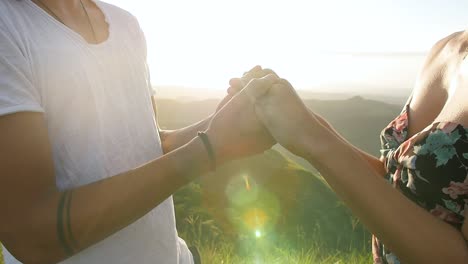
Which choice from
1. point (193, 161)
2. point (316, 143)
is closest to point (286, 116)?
point (316, 143)

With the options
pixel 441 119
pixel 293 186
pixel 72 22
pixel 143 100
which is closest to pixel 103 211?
pixel 143 100

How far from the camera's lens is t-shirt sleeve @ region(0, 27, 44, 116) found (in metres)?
1.34

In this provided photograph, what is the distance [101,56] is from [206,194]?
7.51 metres

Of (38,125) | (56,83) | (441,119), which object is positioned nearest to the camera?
(38,125)

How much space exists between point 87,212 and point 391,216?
1152mm

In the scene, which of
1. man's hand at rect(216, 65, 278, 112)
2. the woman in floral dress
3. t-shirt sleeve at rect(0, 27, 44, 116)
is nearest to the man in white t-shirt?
t-shirt sleeve at rect(0, 27, 44, 116)

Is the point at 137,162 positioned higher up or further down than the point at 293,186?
higher up

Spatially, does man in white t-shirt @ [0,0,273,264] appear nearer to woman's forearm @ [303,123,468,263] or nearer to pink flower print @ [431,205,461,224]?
woman's forearm @ [303,123,468,263]

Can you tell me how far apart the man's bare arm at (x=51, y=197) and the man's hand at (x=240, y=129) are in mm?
253

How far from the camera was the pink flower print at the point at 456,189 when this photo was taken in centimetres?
191

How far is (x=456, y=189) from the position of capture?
6.31 ft

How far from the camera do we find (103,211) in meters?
1.47

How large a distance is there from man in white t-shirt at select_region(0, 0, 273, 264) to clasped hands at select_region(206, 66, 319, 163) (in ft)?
0.04

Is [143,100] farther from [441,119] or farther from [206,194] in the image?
[206,194]
